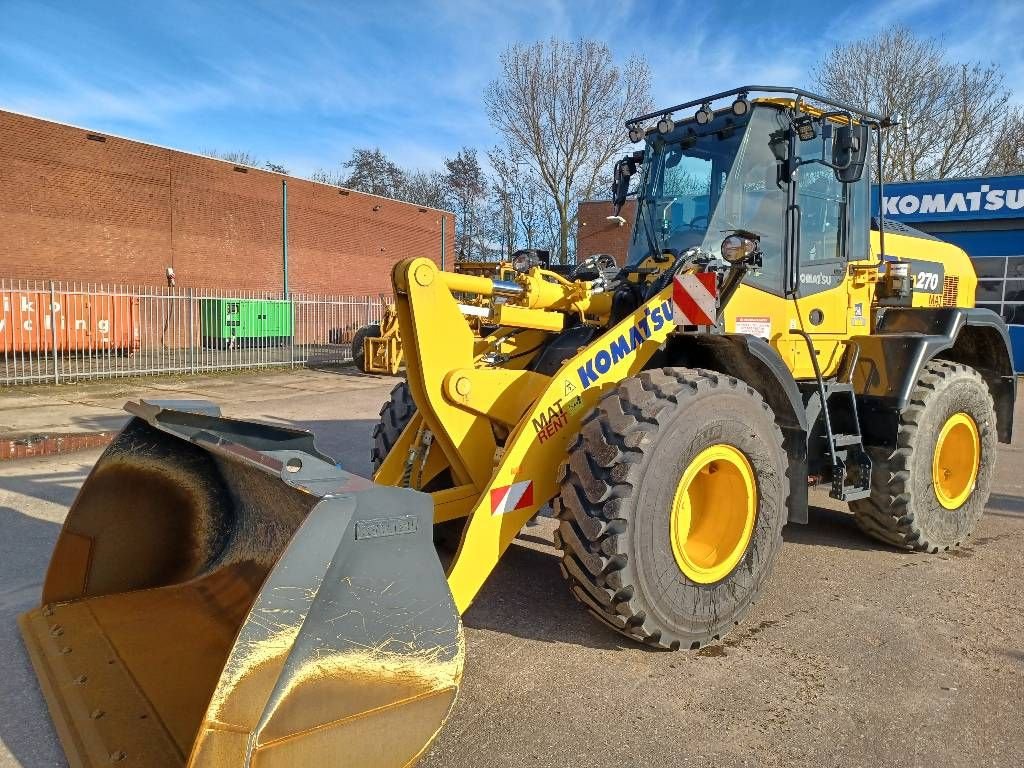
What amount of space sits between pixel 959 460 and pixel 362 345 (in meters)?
13.5

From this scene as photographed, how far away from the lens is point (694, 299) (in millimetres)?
3711

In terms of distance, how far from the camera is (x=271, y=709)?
6.79ft

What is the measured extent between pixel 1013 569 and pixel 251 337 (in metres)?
17.2

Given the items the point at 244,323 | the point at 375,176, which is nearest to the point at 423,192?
the point at 375,176

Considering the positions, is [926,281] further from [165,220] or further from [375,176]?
[375,176]

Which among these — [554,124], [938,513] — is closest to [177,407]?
[938,513]

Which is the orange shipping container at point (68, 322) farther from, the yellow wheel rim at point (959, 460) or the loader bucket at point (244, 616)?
the yellow wheel rim at point (959, 460)

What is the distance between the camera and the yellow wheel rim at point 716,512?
11.2 ft

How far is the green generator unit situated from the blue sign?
14.9 m

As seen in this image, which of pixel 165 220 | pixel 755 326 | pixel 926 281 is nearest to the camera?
pixel 755 326

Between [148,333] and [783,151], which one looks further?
[148,333]

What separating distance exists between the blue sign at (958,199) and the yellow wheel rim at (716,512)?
14534 mm

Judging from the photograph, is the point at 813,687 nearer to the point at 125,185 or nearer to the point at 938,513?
the point at 938,513

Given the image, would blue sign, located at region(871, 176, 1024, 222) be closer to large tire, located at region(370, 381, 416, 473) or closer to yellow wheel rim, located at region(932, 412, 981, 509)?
yellow wheel rim, located at region(932, 412, 981, 509)
